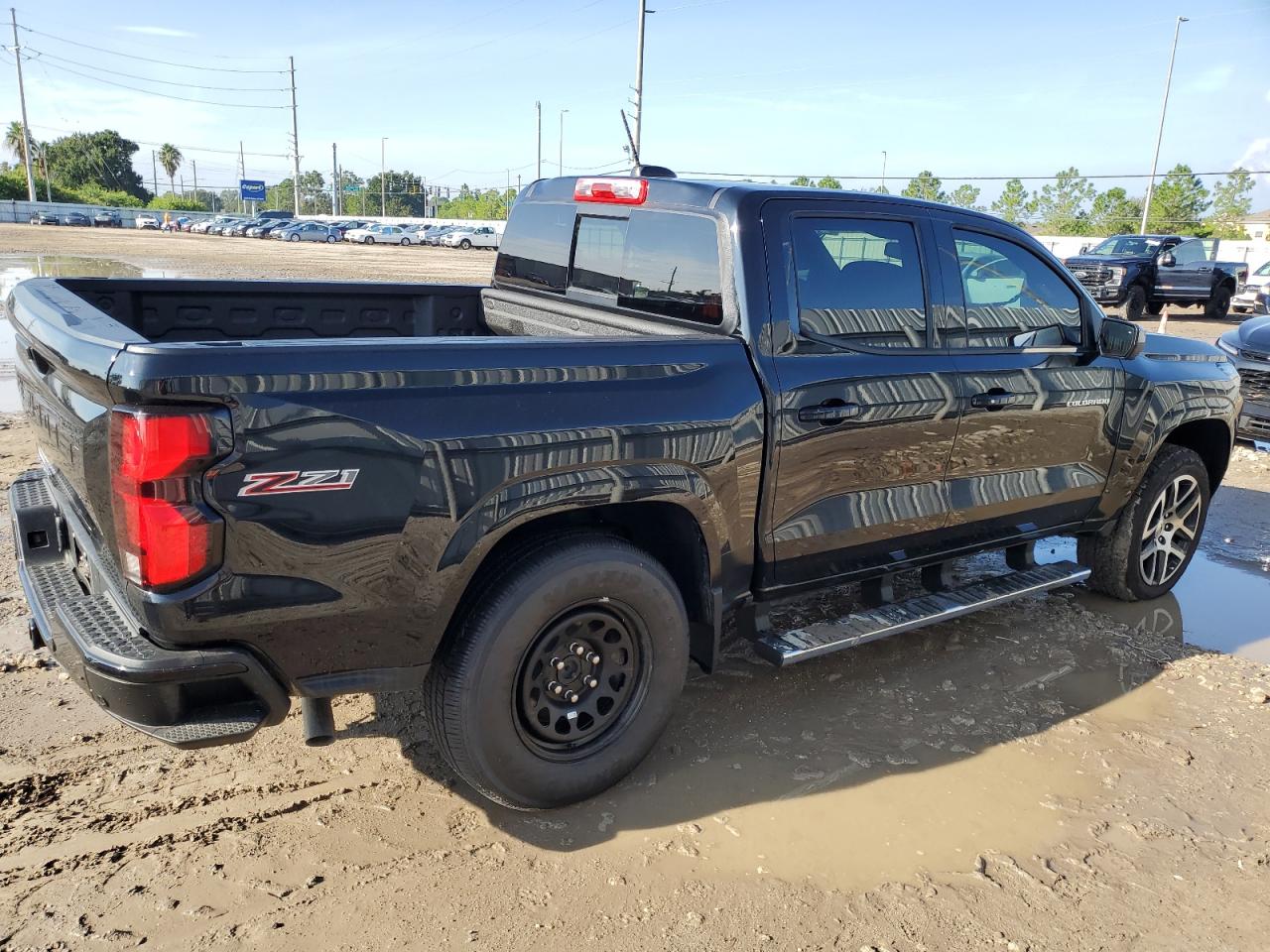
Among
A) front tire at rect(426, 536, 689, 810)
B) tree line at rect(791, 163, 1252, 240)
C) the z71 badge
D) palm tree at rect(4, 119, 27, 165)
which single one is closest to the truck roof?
front tire at rect(426, 536, 689, 810)

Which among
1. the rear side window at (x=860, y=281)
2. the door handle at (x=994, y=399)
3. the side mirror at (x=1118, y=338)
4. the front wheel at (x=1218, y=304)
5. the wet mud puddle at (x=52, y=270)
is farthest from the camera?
the front wheel at (x=1218, y=304)

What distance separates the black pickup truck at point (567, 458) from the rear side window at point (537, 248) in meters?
0.02

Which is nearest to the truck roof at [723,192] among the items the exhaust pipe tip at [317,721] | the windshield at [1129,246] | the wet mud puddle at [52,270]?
the exhaust pipe tip at [317,721]

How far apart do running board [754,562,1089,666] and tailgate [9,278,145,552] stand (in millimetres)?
2227

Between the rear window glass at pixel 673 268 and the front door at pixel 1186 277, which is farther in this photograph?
the front door at pixel 1186 277

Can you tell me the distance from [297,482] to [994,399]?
2896 millimetres

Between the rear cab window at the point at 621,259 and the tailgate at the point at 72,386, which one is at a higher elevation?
the rear cab window at the point at 621,259

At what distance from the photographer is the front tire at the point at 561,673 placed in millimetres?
2844

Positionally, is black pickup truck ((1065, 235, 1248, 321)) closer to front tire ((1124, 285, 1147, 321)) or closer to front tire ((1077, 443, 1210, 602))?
front tire ((1124, 285, 1147, 321))

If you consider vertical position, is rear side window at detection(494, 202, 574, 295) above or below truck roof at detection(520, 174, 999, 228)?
below

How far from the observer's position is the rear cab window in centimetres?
350

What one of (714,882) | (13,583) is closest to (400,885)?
(714,882)

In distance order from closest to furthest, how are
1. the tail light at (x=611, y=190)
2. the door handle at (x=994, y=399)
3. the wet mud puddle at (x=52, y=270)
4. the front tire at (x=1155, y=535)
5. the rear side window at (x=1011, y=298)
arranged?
the tail light at (x=611, y=190) → the door handle at (x=994, y=399) → the rear side window at (x=1011, y=298) → the front tire at (x=1155, y=535) → the wet mud puddle at (x=52, y=270)

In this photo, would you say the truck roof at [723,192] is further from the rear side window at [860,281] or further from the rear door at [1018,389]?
the rear door at [1018,389]
